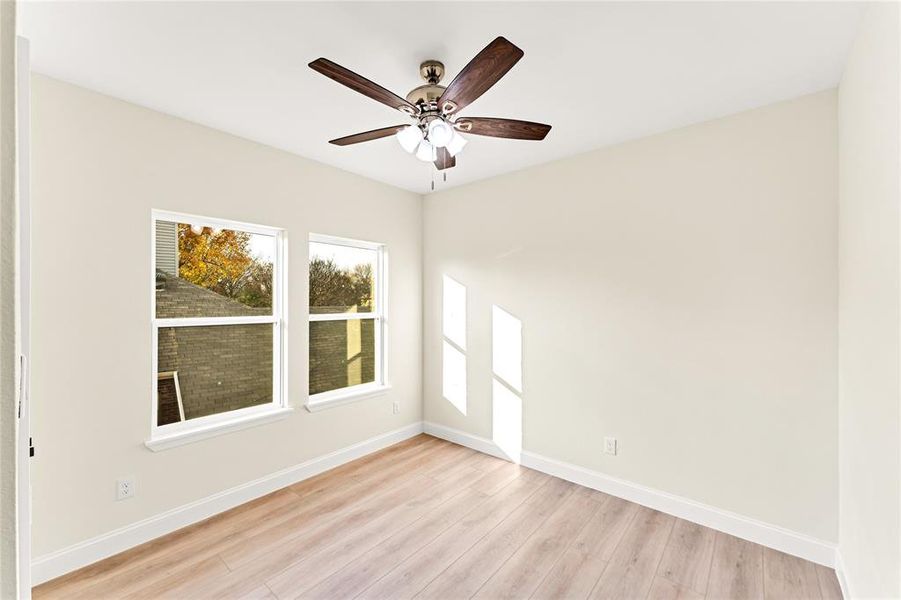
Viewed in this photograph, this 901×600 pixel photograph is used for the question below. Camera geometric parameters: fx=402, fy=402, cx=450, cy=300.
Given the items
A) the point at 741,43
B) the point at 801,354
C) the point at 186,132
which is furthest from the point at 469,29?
the point at 801,354

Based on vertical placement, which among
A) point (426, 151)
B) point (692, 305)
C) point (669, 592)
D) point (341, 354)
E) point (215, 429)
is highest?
point (426, 151)

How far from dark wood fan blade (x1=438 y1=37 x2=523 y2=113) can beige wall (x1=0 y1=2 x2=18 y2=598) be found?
1205mm

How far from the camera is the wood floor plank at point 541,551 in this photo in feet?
6.76

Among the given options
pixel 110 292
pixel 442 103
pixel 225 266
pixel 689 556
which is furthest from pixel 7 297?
pixel 689 556

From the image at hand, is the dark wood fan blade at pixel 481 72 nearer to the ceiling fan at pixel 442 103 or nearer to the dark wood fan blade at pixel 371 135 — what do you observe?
the ceiling fan at pixel 442 103

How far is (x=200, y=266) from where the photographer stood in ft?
9.08

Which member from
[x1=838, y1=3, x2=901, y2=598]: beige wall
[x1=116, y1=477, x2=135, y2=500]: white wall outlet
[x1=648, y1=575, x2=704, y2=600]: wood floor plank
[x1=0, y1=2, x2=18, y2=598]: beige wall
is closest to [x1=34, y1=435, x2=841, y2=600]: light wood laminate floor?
[x1=648, y1=575, x2=704, y2=600]: wood floor plank

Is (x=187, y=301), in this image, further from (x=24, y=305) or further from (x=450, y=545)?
(x=450, y=545)

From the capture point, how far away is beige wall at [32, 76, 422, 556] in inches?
82.5

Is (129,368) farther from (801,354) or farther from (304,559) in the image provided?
(801,354)

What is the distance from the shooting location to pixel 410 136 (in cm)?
196

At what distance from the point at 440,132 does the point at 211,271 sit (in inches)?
77.4

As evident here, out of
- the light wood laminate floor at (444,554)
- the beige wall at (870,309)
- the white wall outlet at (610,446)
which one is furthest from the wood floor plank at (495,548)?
the beige wall at (870,309)

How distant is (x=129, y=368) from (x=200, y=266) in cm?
77
